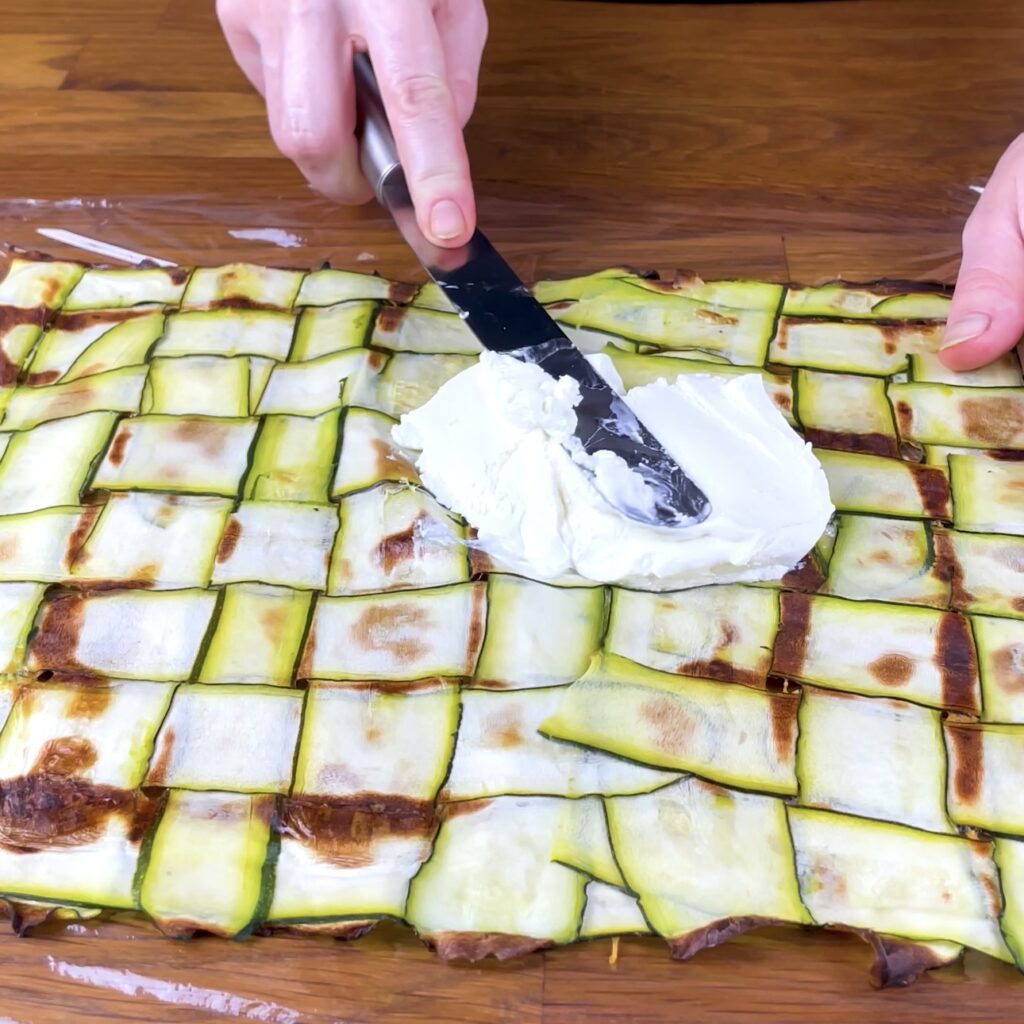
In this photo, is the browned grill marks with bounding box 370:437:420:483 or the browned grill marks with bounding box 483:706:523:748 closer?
the browned grill marks with bounding box 483:706:523:748

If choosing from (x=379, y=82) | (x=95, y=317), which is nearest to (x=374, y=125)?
(x=379, y=82)

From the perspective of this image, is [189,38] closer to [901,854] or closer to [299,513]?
[299,513]

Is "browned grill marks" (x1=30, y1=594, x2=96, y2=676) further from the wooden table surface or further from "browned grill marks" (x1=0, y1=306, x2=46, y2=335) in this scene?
the wooden table surface

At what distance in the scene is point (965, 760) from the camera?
595 millimetres

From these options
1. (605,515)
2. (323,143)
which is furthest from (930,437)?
(323,143)

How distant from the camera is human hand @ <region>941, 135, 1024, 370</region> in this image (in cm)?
81

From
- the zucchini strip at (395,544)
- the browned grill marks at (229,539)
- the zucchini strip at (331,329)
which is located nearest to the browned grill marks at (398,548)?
the zucchini strip at (395,544)

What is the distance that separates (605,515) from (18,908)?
42 centimetres

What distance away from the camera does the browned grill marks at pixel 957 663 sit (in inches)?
24.4

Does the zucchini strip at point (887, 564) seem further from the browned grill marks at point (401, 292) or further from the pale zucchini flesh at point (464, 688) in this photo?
the browned grill marks at point (401, 292)

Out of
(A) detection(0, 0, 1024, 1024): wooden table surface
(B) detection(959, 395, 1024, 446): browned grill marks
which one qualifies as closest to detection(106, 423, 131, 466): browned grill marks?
(A) detection(0, 0, 1024, 1024): wooden table surface

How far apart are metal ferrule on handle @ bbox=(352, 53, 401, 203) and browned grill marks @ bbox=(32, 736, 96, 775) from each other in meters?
0.51

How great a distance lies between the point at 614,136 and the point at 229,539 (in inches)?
27.2

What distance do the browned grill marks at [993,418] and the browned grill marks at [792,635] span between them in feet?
0.76
